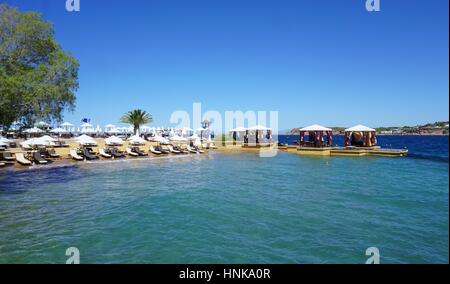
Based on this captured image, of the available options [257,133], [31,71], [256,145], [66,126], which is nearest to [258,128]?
[256,145]

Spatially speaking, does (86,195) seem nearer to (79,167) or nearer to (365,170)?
(79,167)

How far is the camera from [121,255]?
25.9 feet

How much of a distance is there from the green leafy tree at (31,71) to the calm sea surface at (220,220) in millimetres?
4049

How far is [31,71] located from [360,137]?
39866 millimetres

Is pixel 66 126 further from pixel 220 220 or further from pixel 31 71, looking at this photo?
pixel 220 220

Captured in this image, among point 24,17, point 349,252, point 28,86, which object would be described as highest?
point 24,17

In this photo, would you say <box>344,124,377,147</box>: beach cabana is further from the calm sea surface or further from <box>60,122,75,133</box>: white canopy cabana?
<box>60,122,75,133</box>: white canopy cabana

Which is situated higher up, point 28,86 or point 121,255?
point 28,86

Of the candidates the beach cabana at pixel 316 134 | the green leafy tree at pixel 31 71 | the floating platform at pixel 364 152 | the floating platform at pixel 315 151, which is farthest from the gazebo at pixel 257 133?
the green leafy tree at pixel 31 71

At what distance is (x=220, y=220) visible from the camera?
10.9m

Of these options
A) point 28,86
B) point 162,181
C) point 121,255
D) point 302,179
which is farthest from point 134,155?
point 121,255

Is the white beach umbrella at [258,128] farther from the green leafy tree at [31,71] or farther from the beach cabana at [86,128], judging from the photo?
the beach cabana at [86,128]

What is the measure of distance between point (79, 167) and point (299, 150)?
86.6 feet

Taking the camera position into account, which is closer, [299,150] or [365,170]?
[365,170]
